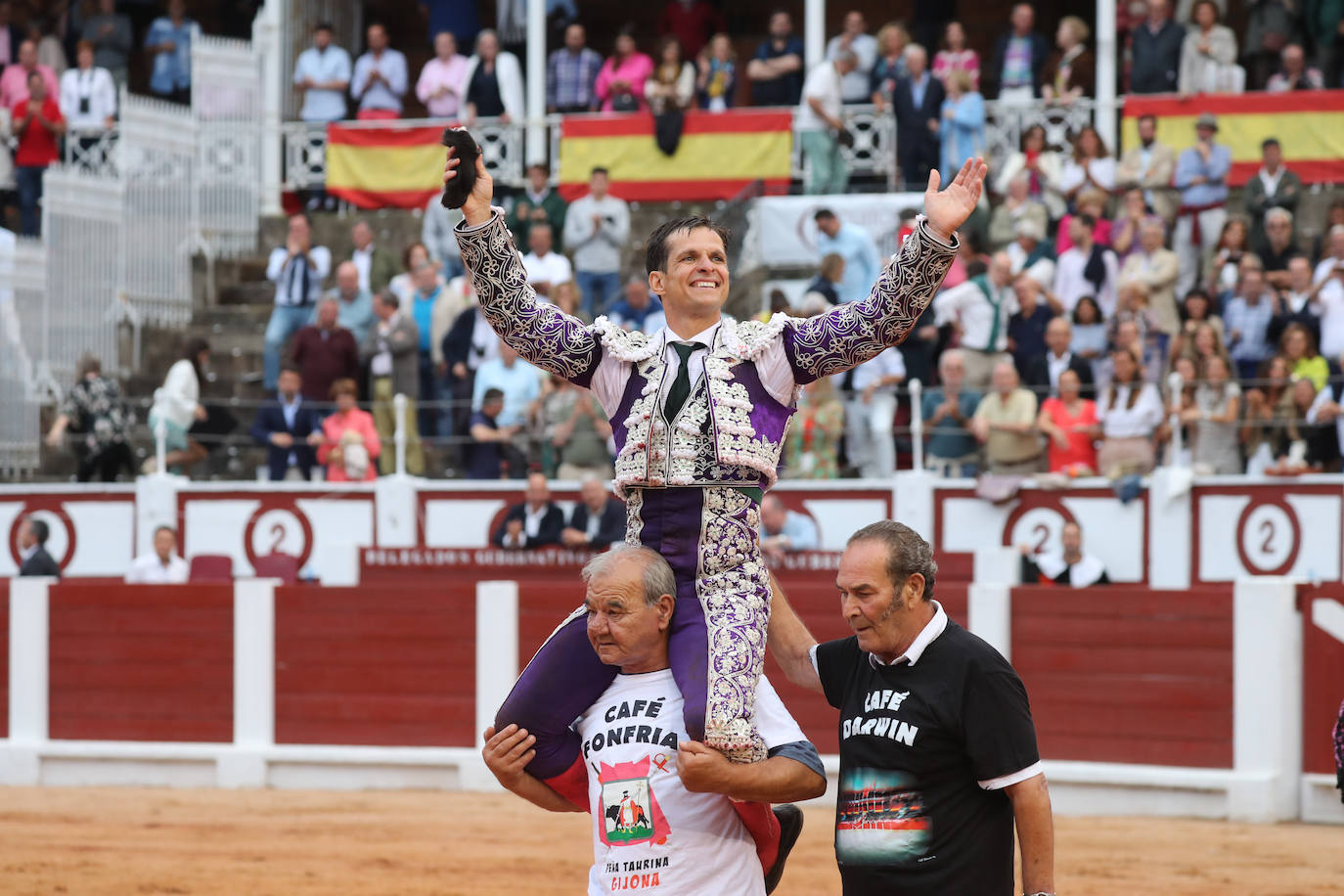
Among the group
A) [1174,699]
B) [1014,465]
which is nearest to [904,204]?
[1014,465]

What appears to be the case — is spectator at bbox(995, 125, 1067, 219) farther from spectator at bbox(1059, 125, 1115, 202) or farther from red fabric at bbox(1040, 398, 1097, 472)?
red fabric at bbox(1040, 398, 1097, 472)

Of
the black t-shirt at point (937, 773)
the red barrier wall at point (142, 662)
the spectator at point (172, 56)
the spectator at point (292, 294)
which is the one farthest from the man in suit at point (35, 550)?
the black t-shirt at point (937, 773)

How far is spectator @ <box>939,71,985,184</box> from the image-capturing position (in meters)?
13.4

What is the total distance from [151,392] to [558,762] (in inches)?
412

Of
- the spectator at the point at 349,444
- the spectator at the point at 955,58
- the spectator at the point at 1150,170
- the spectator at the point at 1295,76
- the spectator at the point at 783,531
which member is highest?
the spectator at the point at 955,58

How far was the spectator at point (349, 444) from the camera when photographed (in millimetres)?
11914

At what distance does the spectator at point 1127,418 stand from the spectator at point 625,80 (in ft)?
17.8

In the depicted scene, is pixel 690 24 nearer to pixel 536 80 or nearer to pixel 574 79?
pixel 574 79

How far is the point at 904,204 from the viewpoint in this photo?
1307cm

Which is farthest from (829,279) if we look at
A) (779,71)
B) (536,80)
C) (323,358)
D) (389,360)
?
(536,80)

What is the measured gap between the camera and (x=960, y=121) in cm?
1341

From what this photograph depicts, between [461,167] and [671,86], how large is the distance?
428 inches

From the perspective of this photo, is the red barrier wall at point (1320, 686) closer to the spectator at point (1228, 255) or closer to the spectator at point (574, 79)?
the spectator at point (1228, 255)

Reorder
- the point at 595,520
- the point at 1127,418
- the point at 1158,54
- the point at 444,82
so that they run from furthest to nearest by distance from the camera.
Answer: the point at 444,82 < the point at 1158,54 < the point at 1127,418 < the point at 595,520
